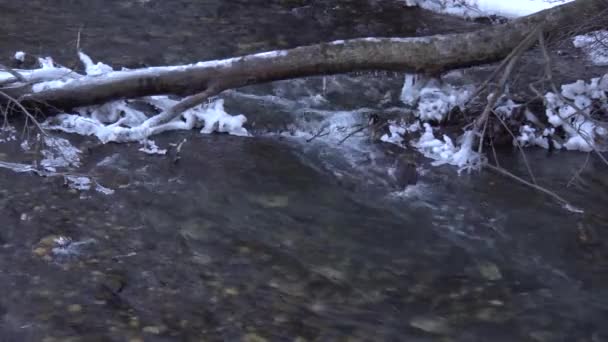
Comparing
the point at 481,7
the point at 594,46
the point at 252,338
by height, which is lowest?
the point at 252,338

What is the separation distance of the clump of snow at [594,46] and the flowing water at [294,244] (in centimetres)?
141

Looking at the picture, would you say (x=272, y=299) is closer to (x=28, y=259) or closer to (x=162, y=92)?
(x=28, y=259)

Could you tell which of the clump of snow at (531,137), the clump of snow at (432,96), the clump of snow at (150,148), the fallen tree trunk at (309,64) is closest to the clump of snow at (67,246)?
the clump of snow at (150,148)

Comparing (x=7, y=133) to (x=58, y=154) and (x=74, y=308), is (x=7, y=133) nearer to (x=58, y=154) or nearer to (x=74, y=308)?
(x=58, y=154)

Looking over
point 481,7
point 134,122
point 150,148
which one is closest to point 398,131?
point 150,148

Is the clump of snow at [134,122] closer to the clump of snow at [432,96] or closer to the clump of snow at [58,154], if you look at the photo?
the clump of snow at [58,154]

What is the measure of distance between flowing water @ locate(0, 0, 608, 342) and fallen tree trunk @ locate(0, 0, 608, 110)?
0.44 metres

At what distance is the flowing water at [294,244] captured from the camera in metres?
4.10

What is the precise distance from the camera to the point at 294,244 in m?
4.92

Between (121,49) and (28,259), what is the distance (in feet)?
14.2

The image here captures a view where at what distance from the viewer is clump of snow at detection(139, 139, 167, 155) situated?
6098mm

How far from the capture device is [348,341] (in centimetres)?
395

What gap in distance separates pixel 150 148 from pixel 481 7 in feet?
22.3

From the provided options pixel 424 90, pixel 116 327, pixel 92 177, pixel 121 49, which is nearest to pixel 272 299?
pixel 116 327
